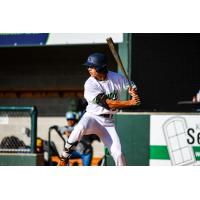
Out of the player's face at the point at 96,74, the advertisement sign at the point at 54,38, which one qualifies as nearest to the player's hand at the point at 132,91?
the player's face at the point at 96,74

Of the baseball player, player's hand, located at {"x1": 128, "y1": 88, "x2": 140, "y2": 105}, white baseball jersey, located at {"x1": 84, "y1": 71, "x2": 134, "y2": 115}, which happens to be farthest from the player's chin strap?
player's hand, located at {"x1": 128, "y1": 88, "x2": 140, "y2": 105}

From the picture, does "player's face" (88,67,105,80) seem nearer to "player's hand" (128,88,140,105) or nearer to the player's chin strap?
"player's hand" (128,88,140,105)

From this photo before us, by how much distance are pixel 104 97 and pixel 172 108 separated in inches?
56.5

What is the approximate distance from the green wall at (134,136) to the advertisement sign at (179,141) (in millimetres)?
211

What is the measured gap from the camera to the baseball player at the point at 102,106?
8711 mm

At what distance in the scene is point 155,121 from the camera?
984 centimetres

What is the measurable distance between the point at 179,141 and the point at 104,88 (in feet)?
5.00

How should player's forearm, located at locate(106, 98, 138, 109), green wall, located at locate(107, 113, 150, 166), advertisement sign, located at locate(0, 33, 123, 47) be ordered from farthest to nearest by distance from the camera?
advertisement sign, located at locate(0, 33, 123, 47)
green wall, located at locate(107, 113, 150, 166)
player's forearm, located at locate(106, 98, 138, 109)

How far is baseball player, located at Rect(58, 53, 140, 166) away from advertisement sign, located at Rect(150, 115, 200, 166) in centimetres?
92

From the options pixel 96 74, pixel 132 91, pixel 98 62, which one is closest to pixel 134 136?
pixel 132 91

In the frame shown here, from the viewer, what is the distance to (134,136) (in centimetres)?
990

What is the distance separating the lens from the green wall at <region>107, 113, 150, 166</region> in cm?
987

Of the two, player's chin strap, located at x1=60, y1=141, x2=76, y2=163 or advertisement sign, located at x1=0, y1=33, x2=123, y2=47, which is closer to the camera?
player's chin strap, located at x1=60, y1=141, x2=76, y2=163
